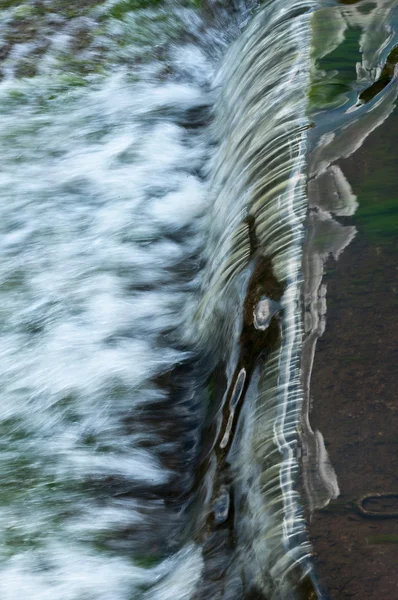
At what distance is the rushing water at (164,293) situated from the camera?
2.07 metres

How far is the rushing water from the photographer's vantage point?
2.07 m

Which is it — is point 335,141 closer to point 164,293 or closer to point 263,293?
point 263,293

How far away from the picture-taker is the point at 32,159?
13.3ft

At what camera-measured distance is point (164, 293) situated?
10.8 ft

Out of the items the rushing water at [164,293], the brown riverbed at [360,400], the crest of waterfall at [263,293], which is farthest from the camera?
the rushing water at [164,293]

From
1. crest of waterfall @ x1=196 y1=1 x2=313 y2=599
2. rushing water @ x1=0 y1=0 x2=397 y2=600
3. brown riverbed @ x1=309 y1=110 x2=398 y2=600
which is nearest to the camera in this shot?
brown riverbed @ x1=309 y1=110 x2=398 y2=600

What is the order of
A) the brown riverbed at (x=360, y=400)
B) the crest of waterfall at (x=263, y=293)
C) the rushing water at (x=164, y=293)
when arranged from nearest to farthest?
the brown riverbed at (x=360, y=400), the crest of waterfall at (x=263, y=293), the rushing water at (x=164, y=293)

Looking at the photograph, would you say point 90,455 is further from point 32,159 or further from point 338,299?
point 32,159

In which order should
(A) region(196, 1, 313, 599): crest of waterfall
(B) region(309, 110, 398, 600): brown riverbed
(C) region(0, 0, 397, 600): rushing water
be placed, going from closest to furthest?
(B) region(309, 110, 398, 600): brown riverbed
(A) region(196, 1, 313, 599): crest of waterfall
(C) region(0, 0, 397, 600): rushing water

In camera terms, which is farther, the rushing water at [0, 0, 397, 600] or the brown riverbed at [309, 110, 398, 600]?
the rushing water at [0, 0, 397, 600]

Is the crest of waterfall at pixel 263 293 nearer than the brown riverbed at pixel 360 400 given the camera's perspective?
No

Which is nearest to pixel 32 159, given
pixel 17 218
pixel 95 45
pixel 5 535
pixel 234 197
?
pixel 17 218

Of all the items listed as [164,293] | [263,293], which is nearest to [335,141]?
[263,293]

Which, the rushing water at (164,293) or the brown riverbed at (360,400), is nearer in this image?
the brown riverbed at (360,400)
